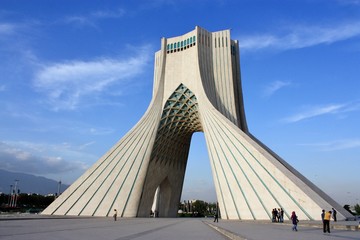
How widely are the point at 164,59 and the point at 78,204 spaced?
14.3 meters

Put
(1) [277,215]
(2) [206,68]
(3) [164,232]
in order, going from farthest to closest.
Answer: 1. (2) [206,68]
2. (1) [277,215]
3. (3) [164,232]

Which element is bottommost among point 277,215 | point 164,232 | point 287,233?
point 164,232

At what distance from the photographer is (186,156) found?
1309 inches

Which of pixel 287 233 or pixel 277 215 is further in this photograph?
pixel 277 215

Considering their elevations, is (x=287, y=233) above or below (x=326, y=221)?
below

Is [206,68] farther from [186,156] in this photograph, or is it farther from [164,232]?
[164,232]

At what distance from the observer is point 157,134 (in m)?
26.2

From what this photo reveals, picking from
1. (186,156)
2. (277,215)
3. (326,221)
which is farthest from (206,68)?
(326,221)

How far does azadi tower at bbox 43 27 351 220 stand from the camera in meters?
16.7

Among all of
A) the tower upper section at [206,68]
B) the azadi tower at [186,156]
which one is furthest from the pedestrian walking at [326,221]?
the tower upper section at [206,68]

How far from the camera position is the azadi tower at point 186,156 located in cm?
1672

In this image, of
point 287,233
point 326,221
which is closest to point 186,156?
point 326,221

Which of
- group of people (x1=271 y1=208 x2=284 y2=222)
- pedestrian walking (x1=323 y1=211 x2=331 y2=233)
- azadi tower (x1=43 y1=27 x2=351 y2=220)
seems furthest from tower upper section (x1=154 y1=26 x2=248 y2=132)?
pedestrian walking (x1=323 y1=211 x2=331 y2=233)

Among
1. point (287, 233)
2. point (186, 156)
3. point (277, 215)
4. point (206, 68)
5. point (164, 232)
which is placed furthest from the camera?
point (186, 156)
